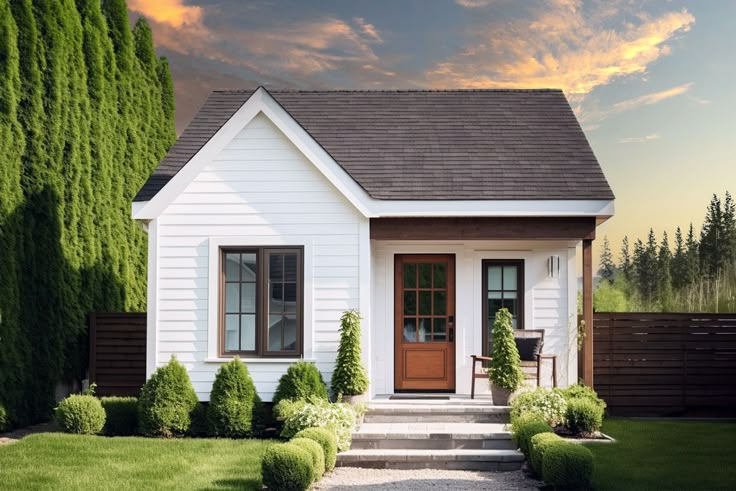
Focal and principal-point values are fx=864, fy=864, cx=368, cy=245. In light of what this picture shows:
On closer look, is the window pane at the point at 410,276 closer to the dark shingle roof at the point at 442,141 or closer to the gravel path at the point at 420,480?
the dark shingle roof at the point at 442,141

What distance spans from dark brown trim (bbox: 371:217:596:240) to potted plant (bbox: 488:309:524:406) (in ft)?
4.88

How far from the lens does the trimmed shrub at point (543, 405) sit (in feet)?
38.6

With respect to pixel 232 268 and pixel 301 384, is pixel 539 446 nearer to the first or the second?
pixel 301 384

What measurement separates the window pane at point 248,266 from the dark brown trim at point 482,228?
1.89 meters

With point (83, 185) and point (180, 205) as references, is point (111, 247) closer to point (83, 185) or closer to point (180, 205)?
point (83, 185)

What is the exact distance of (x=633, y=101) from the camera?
20.5m

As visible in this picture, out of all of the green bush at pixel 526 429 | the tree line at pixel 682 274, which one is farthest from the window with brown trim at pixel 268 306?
the tree line at pixel 682 274

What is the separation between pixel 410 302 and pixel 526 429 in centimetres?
446

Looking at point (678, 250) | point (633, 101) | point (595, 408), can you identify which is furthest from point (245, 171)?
point (678, 250)

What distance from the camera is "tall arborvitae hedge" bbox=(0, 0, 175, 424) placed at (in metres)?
13.0

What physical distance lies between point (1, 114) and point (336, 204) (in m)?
5.14

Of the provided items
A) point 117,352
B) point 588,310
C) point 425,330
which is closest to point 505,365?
point 588,310

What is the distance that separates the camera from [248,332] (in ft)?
43.3

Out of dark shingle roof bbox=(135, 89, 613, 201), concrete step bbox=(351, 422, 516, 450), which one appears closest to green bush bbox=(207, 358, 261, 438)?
concrete step bbox=(351, 422, 516, 450)
